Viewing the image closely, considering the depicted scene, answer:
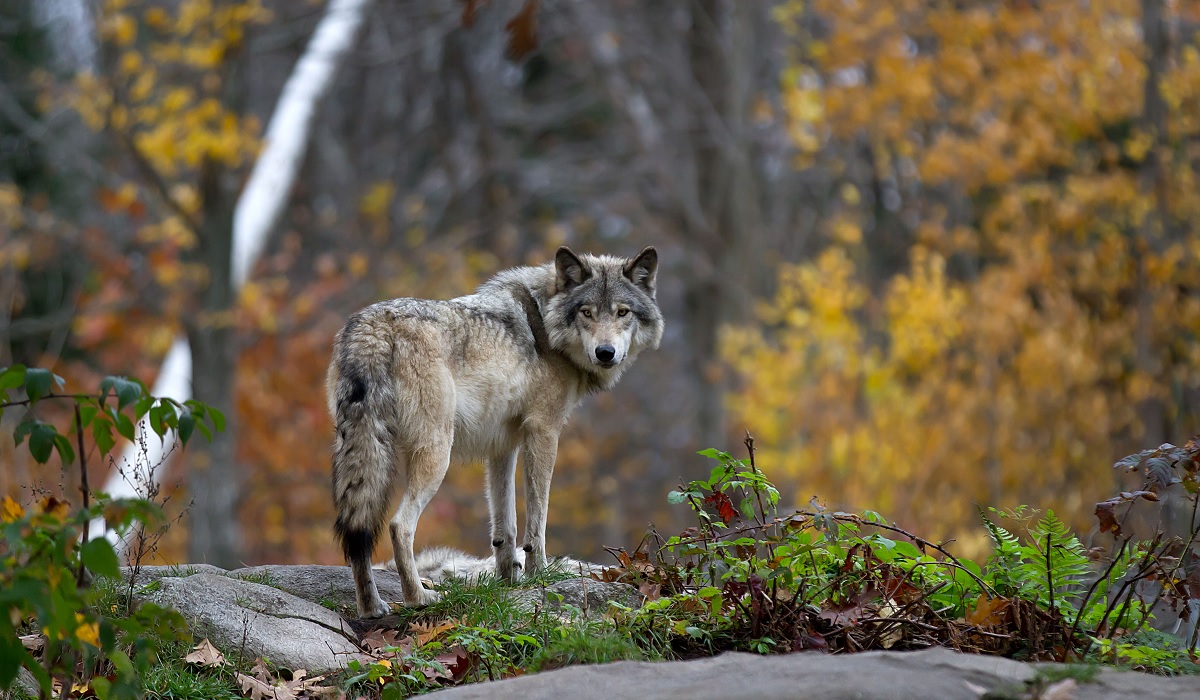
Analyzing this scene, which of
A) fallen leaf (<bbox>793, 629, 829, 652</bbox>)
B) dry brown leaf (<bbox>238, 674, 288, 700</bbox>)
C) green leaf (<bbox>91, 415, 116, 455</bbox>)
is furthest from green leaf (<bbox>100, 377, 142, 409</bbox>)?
fallen leaf (<bbox>793, 629, 829, 652</bbox>)

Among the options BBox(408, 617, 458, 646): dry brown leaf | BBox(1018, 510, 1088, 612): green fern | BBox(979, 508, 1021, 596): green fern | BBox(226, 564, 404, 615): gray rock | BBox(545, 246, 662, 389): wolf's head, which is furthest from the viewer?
BBox(545, 246, 662, 389): wolf's head

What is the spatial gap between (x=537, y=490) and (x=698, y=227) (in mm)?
12311

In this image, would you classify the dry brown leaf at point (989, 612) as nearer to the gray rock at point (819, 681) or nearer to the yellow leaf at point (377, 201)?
the gray rock at point (819, 681)

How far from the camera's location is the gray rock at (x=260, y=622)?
5.09m

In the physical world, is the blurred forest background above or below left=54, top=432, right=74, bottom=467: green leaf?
above

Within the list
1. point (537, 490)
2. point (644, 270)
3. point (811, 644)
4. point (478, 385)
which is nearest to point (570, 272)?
point (644, 270)

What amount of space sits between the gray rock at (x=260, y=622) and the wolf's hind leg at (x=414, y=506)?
1.29ft

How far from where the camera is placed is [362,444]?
224 inches

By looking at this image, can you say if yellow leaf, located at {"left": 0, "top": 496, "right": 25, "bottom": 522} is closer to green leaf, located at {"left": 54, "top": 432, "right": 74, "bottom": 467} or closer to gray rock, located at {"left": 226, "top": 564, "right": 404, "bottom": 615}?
green leaf, located at {"left": 54, "top": 432, "right": 74, "bottom": 467}

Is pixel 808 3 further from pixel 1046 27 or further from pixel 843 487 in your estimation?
pixel 843 487

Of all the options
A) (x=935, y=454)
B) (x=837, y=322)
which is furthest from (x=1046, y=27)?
(x=935, y=454)

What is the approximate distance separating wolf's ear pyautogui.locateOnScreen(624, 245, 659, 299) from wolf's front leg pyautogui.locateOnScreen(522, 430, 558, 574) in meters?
1.19

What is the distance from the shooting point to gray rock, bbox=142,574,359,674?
200 inches

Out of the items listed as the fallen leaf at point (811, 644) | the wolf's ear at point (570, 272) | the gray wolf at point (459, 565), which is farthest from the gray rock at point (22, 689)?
the wolf's ear at point (570, 272)
